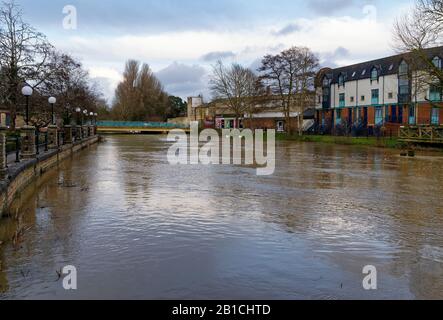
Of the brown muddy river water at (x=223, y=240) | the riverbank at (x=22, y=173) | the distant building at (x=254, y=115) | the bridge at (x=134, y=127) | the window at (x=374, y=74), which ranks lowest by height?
the brown muddy river water at (x=223, y=240)

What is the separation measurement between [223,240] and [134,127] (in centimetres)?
7102

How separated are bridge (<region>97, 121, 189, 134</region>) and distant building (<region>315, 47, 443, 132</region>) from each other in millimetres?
27484

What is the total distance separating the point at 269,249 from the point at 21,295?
3357 millimetres

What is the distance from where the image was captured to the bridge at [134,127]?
246 feet

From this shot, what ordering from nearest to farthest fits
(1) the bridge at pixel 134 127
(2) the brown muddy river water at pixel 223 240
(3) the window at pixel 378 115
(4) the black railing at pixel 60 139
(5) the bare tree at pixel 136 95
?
1. (2) the brown muddy river water at pixel 223 240
2. (4) the black railing at pixel 60 139
3. (3) the window at pixel 378 115
4. (1) the bridge at pixel 134 127
5. (5) the bare tree at pixel 136 95

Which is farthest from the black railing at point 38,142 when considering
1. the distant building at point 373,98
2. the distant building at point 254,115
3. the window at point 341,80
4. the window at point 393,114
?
the window at point 341,80

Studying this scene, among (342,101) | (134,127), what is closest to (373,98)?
(342,101)

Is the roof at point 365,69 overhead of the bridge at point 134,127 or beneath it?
overhead

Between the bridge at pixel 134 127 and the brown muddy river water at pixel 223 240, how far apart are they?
62.6m

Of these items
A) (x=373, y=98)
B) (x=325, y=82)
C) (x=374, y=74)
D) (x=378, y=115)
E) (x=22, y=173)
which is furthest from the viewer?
(x=325, y=82)

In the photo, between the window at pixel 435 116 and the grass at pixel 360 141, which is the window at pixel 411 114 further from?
the grass at pixel 360 141

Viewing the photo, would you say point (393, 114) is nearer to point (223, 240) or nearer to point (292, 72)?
point (292, 72)

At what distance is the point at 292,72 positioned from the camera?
4959cm

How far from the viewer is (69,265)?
19.6 feet
